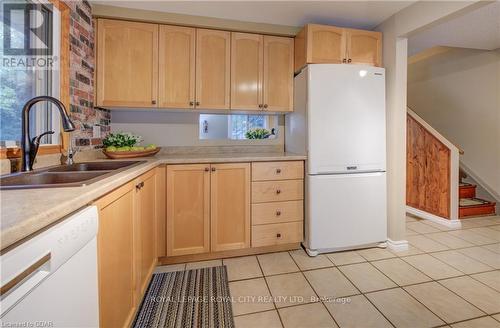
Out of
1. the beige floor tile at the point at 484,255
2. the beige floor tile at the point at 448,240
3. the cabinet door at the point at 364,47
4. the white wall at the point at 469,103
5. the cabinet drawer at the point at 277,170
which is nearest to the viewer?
the beige floor tile at the point at 484,255

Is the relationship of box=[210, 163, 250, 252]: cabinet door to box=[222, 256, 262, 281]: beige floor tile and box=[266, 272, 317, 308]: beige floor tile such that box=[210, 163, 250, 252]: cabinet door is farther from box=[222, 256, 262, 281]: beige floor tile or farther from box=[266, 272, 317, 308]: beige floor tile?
box=[266, 272, 317, 308]: beige floor tile

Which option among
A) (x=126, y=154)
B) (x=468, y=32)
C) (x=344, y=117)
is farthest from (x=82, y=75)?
(x=468, y=32)

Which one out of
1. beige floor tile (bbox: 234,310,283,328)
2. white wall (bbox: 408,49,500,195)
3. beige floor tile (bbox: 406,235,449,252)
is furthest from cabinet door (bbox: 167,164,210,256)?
white wall (bbox: 408,49,500,195)

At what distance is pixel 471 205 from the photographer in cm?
342

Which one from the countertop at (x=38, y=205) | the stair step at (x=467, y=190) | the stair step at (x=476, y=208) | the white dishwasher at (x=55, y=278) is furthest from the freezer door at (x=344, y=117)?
the stair step at (x=467, y=190)

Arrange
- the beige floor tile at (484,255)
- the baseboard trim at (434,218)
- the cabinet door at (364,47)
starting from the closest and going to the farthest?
the beige floor tile at (484,255) → the cabinet door at (364,47) → the baseboard trim at (434,218)

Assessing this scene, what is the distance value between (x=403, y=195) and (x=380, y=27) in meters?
1.71

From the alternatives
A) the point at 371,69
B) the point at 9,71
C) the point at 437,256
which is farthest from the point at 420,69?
the point at 9,71

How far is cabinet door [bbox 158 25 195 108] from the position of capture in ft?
7.59

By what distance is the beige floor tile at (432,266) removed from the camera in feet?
6.47

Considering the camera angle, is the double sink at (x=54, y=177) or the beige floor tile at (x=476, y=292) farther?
the beige floor tile at (x=476, y=292)

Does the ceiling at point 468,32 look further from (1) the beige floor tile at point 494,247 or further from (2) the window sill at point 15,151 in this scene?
(2) the window sill at point 15,151

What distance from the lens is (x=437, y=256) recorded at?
228cm

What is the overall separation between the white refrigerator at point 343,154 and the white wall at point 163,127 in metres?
1.05
